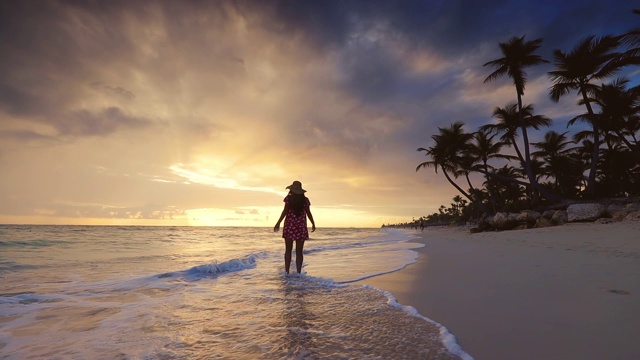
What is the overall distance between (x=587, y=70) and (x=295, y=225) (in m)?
25.7

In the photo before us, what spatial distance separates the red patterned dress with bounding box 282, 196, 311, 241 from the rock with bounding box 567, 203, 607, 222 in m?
17.6

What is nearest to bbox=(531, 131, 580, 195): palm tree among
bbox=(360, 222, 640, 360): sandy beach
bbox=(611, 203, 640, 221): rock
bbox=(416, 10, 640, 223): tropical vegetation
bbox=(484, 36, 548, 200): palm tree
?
bbox=(416, 10, 640, 223): tropical vegetation

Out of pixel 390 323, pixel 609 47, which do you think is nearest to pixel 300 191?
pixel 390 323

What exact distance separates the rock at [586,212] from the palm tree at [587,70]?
601 cm

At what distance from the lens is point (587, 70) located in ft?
71.8

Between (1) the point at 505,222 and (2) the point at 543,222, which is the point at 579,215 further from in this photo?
(1) the point at 505,222

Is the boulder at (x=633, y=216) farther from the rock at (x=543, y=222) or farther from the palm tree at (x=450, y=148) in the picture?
the palm tree at (x=450, y=148)

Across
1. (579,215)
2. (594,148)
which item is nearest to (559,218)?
(579,215)

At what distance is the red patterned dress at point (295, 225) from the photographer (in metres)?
7.22

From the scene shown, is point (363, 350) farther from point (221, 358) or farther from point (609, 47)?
point (609, 47)

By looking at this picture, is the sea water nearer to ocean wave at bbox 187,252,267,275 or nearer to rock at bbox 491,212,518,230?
ocean wave at bbox 187,252,267,275

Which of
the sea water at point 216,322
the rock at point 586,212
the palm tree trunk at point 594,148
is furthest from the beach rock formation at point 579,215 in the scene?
the sea water at point 216,322

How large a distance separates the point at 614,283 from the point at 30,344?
20.8ft

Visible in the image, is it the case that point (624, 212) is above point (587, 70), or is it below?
below
